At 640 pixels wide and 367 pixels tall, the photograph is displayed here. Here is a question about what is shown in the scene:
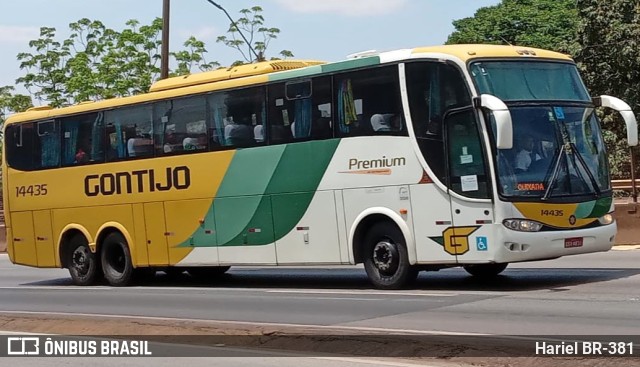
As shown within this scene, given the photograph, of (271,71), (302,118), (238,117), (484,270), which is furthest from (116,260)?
(484,270)

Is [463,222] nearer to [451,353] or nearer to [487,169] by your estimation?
[487,169]

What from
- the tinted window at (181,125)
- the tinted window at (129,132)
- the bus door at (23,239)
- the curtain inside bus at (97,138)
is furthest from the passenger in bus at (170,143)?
the bus door at (23,239)

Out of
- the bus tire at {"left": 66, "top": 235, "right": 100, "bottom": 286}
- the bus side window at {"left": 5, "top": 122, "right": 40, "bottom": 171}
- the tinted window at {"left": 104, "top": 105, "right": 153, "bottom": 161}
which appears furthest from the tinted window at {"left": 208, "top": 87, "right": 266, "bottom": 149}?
the bus side window at {"left": 5, "top": 122, "right": 40, "bottom": 171}

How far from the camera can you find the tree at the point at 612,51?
40.5 meters

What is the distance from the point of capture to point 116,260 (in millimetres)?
21047

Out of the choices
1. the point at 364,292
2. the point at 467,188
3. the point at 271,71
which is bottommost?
the point at 364,292

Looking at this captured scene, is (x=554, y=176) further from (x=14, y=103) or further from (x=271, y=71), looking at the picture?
(x=14, y=103)

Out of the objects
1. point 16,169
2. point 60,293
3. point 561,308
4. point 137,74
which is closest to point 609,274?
point 561,308

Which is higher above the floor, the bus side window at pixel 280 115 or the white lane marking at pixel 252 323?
the bus side window at pixel 280 115

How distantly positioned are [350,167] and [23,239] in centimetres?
941

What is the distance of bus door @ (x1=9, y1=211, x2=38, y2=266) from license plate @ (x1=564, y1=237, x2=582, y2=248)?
12151 millimetres

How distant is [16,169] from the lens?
22.7m

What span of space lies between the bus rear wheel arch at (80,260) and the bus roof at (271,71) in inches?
103

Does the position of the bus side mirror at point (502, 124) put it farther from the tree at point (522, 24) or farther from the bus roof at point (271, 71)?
the tree at point (522, 24)
